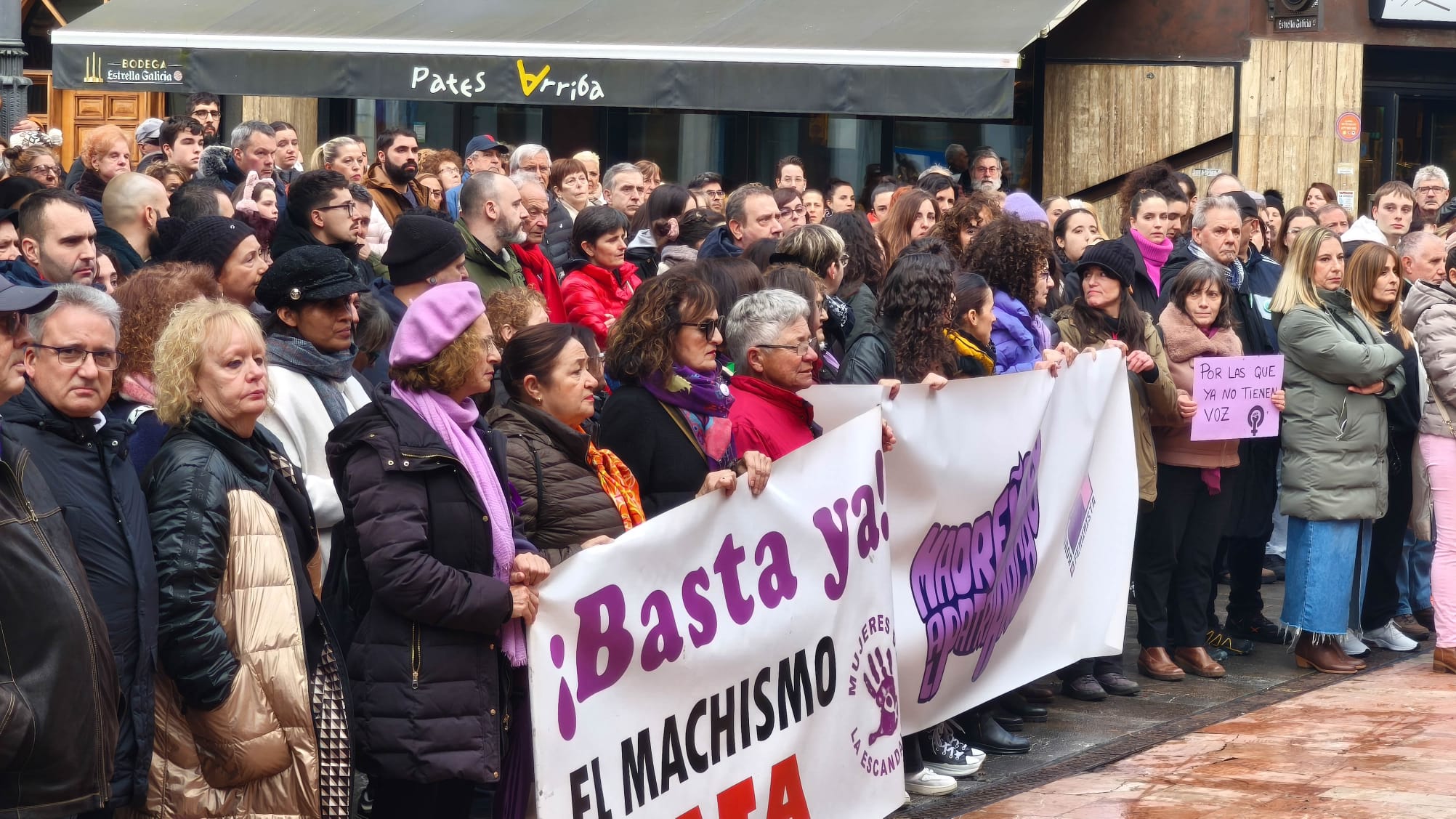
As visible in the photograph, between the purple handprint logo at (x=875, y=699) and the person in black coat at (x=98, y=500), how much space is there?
219 centimetres

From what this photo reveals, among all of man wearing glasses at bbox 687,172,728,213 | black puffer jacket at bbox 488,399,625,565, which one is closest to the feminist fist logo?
black puffer jacket at bbox 488,399,625,565

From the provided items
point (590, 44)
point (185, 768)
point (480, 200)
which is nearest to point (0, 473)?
point (185, 768)

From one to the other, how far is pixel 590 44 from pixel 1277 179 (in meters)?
6.29

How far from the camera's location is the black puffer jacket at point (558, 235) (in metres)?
9.51

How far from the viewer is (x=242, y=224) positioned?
5.97 meters

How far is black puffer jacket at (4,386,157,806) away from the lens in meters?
3.76

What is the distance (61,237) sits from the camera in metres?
5.97

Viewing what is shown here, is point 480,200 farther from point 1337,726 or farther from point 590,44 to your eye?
point 590,44

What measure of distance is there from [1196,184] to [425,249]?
37.8 ft

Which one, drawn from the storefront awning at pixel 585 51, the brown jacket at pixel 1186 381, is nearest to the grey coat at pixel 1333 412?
the brown jacket at pixel 1186 381

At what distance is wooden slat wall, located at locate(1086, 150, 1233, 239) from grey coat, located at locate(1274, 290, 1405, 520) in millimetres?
7722

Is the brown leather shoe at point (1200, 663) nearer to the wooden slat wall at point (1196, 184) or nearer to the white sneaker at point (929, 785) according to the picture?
the white sneaker at point (929, 785)

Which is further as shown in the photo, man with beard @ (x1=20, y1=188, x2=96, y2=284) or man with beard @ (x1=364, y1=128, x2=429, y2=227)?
man with beard @ (x1=364, y1=128, x2=429, y2=227)

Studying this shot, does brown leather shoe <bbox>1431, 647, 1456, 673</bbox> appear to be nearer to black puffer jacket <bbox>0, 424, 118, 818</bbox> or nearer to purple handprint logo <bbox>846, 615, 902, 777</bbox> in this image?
purple handprint logo <bbox>846, 615, 902, 777</bbox>
